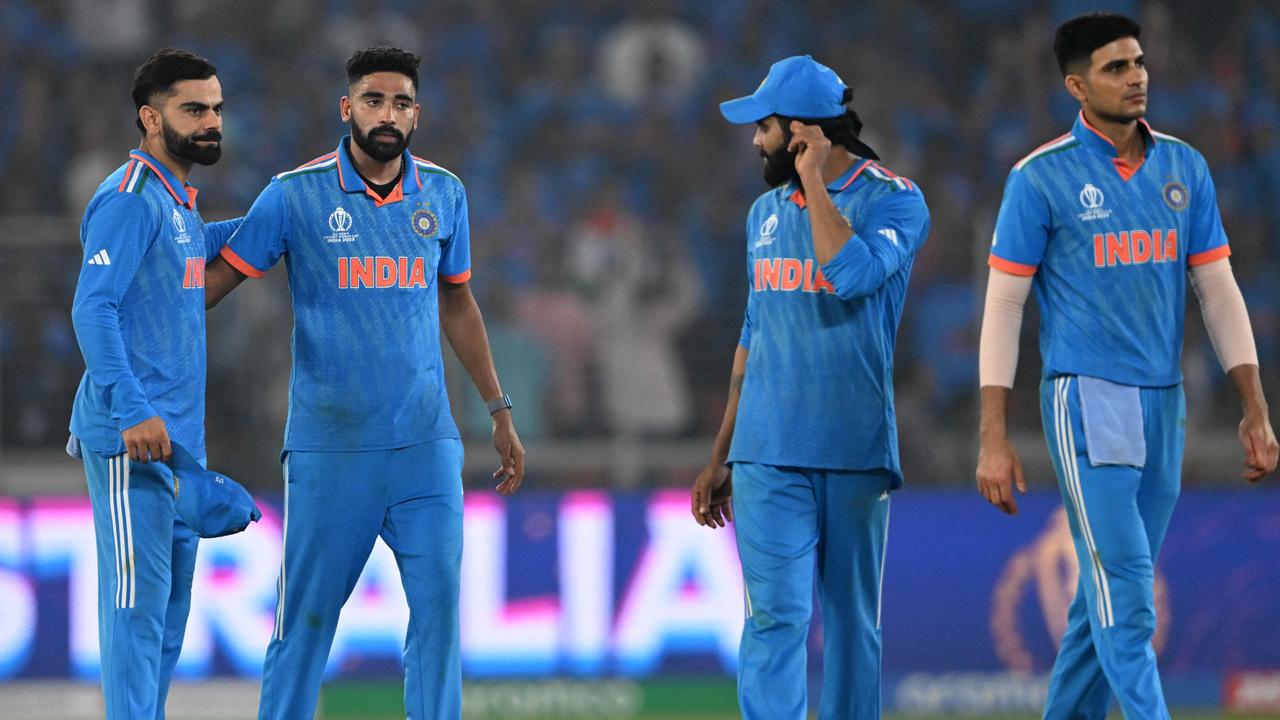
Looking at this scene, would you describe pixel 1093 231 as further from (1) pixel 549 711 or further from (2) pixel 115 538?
(1) pixel 549 711

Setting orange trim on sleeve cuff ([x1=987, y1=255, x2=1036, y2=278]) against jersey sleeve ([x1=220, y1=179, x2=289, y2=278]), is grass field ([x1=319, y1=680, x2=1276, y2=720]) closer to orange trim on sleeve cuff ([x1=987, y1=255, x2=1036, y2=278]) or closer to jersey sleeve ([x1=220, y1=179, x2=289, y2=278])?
jersey sleeve ([x1=220, y1=179, x2=289, y2=278])

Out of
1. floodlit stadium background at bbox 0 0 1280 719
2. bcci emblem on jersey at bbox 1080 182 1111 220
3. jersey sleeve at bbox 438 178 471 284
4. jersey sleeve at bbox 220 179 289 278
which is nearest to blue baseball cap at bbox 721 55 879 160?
bcci emblem on jersey at bbox 1080 182 1111 220

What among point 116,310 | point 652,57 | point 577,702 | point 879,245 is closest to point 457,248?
point 116,310

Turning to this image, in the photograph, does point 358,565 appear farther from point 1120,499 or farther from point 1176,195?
point 1176,195

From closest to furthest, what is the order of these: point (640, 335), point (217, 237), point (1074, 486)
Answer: point (1074, 486), point (217, 237), point (640, 335)

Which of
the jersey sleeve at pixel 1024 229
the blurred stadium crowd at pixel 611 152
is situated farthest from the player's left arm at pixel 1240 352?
the blurred stadium crowd at pixel 611 152

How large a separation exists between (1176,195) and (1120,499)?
1076 mm

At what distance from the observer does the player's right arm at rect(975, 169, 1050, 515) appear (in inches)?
233

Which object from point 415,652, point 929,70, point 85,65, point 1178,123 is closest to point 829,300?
point 415,652

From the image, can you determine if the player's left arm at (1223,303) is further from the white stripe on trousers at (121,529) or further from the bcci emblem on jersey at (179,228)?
the white stripe on trousers at (121,529)

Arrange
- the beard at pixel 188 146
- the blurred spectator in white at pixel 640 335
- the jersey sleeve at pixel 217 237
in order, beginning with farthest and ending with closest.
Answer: the blurred spectator in white at pixel 640 335 < the jersey sleeve at pixel 217 237 < the beard at pixel 188 146

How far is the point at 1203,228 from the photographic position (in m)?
6.03

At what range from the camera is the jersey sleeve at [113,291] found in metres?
5.60

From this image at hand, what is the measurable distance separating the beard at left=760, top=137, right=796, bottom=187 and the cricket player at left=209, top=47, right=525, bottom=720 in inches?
46.4
